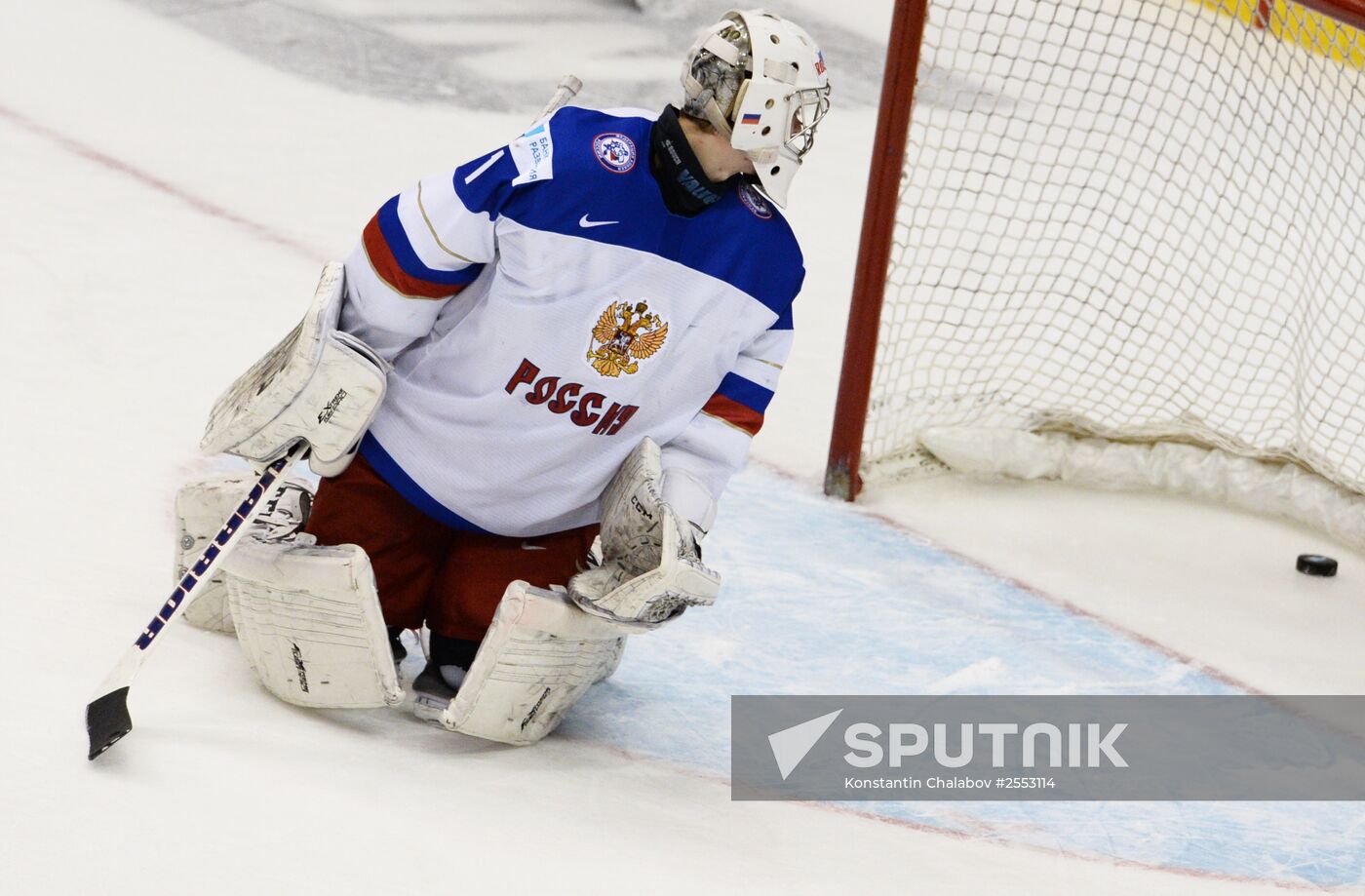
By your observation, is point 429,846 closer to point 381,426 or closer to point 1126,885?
point 381,426

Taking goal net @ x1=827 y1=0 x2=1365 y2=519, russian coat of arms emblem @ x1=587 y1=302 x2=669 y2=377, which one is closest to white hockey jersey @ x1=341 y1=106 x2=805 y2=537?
russian coat of arms emblem @ x1=587 y1=302 x2=669 y2=377

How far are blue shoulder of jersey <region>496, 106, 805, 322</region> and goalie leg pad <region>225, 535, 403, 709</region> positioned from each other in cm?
50

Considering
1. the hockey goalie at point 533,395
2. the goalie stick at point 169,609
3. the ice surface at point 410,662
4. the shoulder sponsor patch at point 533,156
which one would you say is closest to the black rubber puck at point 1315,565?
the ice surface at point 410,662

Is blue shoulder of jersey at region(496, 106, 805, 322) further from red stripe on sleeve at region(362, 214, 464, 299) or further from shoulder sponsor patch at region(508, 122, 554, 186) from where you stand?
red stripe on sleeve at region(362, 214, 464, 299)

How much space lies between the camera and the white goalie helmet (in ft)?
6.76

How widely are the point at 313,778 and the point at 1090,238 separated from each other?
3492mm

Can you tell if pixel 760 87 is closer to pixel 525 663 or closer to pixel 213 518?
pixel 525 663

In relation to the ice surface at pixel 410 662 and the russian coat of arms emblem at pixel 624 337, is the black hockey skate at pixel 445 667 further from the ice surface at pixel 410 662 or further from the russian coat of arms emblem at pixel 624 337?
the russian coat of arms emblem at pixel 624 337

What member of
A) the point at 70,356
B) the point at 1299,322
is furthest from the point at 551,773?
the point at 1299,322

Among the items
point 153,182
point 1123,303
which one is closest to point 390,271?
point 1123,303

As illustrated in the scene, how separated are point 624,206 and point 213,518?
0.74 meters

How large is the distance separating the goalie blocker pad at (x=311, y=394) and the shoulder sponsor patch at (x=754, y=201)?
20.2 inches

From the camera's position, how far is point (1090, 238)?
16.0ft

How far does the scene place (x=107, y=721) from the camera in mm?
1917
